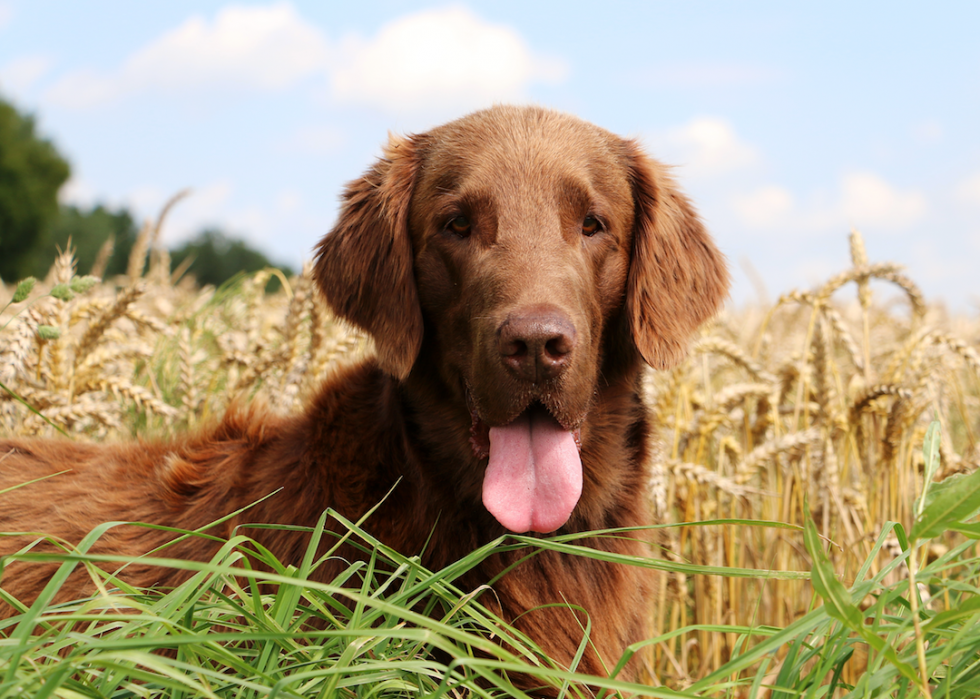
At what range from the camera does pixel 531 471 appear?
2.28 meters

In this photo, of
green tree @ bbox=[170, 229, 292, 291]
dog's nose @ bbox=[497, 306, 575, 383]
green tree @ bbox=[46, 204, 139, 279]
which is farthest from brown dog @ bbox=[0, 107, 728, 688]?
green tree @ bbox=[170, 229, 292, 291]

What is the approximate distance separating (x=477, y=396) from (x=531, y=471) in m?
0.28

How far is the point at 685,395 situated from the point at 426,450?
207 centimetres

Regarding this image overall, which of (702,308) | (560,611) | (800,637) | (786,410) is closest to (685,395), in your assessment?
(786,410)

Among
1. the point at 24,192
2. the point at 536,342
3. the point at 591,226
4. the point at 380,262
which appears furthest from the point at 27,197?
the point at 536,342

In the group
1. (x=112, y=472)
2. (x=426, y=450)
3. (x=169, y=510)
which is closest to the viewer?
(x=426, y=450)

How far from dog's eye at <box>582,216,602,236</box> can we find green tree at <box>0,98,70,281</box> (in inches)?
1824

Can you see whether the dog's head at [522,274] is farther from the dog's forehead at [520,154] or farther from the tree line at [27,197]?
the tree line at [27,197]

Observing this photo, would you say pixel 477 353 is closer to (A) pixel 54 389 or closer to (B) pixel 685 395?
(B) pixel 685 395

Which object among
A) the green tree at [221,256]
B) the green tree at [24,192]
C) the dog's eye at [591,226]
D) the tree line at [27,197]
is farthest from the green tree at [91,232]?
the dog's eye at [591,226]

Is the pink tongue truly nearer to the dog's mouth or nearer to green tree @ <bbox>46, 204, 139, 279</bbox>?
the dog's mouth

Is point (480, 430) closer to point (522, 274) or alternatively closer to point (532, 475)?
point (532, 475)

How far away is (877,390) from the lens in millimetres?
3604

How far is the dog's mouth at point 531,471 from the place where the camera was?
2189 millimetres
